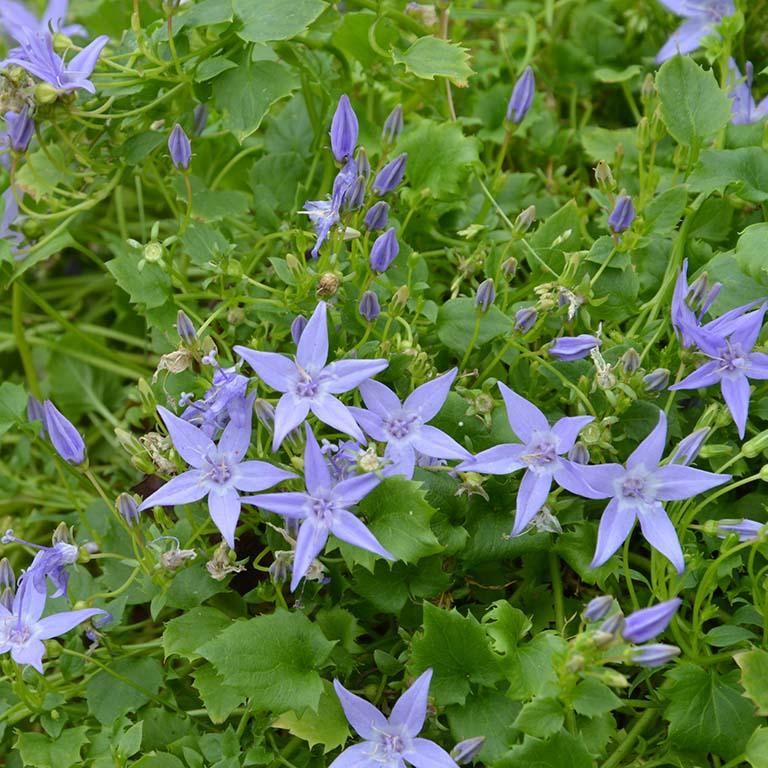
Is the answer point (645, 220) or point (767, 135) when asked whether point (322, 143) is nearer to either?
point (645, 220)

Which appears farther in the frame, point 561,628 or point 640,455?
point 561,628

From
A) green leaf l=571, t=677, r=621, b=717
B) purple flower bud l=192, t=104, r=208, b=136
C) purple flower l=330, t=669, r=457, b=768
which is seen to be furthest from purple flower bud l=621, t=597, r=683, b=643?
purple flower bud l=192, t=104, r=208, b=136

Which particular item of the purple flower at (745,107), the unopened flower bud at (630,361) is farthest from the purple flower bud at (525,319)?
the purple flower at (745,107)

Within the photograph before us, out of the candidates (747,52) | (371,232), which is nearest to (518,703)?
(371,232)

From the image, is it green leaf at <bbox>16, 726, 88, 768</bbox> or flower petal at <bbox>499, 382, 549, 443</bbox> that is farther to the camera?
green leaf at <bbox>16, 726, 88, 768</bbox>

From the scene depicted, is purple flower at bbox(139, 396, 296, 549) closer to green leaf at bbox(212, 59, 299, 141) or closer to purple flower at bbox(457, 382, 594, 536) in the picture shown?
purple flower at bbox(457, 382, 594, 536)

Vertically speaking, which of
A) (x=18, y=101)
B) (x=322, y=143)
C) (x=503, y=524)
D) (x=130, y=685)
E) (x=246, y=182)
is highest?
(x=18, y=101)

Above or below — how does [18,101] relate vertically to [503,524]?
above

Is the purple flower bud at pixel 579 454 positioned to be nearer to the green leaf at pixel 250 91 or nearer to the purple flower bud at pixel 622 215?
the purple flower bud at pixel 622 215
